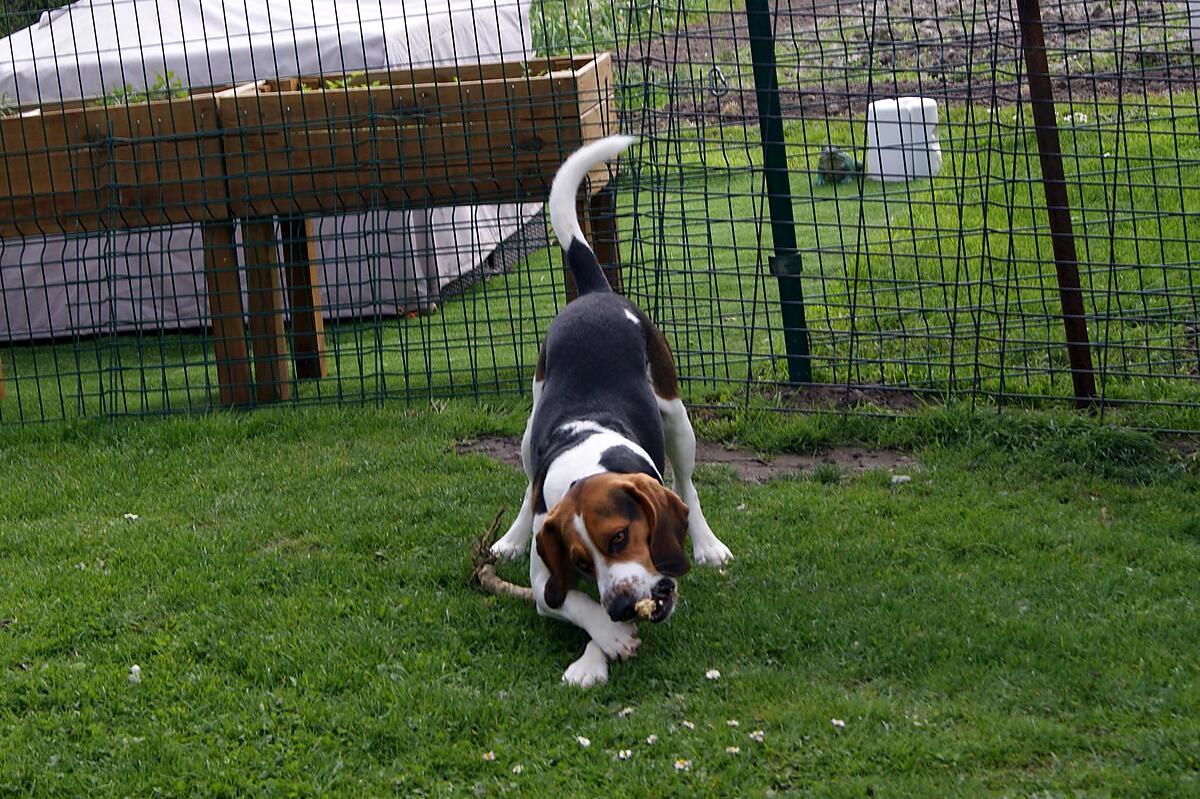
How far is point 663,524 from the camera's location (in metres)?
4.04

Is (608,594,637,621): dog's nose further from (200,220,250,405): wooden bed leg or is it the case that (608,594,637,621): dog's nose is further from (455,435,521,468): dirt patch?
(200,220,250,405): wooden bed leg

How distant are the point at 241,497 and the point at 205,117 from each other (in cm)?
226

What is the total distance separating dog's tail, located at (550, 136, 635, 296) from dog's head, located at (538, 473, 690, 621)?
1.43m

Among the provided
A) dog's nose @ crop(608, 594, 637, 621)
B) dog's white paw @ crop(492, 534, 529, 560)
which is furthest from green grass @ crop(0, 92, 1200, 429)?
dog's nose @ crop(608, 594, 637, 621)

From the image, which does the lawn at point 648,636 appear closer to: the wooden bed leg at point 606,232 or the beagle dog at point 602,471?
the beagle dog at point 602,471

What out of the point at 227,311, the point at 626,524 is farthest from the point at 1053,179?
the point at 227,311

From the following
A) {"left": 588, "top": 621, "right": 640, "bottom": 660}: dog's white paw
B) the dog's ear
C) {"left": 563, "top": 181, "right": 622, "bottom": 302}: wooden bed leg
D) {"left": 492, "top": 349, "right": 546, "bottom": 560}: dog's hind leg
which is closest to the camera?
the dog's ear

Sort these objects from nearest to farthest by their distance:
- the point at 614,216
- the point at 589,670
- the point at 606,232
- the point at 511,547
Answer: the point at 589,670
the point at 511,547
the point at 614,216
the point at 606,232

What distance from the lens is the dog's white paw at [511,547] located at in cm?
518

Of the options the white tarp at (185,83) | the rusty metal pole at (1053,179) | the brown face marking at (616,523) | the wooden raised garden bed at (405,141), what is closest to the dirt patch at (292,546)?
the brown face marking at (616,523)

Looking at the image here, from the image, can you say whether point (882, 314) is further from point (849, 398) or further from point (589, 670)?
point (589, 670)

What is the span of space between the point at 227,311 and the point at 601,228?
2.07m

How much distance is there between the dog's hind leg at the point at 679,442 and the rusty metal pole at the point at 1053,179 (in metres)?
1.95

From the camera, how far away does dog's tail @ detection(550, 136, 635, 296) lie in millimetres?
5336
